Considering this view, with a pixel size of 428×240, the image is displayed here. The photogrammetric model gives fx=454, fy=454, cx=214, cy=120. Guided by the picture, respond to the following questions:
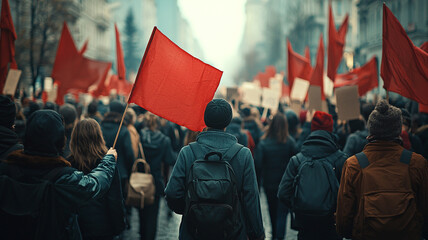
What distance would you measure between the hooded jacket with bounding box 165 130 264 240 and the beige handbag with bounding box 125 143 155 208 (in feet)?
7.31

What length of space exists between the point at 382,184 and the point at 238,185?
1.05m

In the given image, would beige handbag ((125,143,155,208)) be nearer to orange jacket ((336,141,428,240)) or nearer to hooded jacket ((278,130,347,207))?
hooded jacket ((278,130,347,207))

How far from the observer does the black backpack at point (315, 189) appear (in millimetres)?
4145

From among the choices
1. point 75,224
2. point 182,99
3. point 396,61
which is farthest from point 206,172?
point 396,61

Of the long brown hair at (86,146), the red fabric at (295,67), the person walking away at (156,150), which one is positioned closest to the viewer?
the long brown hair at (86,146)

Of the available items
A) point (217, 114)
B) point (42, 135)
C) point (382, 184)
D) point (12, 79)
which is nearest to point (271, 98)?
point (12, 79)

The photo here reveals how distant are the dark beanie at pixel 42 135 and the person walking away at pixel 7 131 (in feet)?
2.10

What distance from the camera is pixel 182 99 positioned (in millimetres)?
4414

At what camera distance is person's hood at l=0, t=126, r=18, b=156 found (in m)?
3.56

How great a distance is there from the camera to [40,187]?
2.82m

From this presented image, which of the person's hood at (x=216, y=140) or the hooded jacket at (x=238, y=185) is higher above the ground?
the person's hood at (x=216, y=140)

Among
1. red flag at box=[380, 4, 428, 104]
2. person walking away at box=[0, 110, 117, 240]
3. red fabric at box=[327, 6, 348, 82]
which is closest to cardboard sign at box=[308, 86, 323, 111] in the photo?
red fabric at box=[327, 6, 348, 82]

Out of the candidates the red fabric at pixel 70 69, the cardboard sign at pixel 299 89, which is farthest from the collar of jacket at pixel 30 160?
the cardboard sign at pixel 299 89

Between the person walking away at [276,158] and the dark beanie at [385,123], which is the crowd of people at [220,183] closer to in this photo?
the dark beanie at [385,123]
